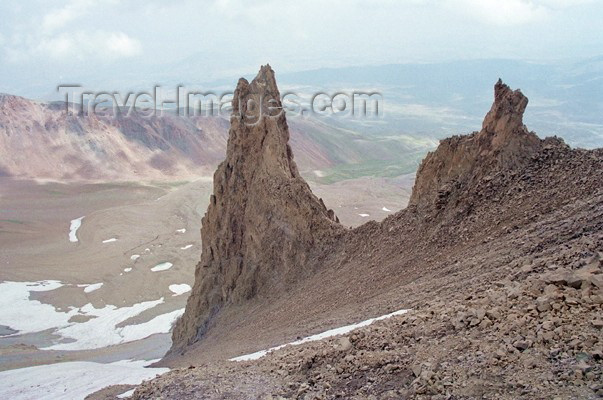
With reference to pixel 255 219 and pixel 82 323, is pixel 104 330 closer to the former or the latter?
pixel 82 323

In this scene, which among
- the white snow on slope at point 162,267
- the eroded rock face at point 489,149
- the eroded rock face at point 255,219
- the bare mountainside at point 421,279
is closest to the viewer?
the bare mountainside at point 421,279

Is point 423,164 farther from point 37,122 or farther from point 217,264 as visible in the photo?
point 37,122

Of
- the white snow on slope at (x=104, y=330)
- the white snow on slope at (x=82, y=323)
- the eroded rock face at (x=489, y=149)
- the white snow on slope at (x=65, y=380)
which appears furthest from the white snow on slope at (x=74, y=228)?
the eroded rock face at (x=489, y=149)

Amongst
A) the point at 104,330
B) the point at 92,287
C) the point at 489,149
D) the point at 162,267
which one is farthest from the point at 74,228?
the point at 489,149

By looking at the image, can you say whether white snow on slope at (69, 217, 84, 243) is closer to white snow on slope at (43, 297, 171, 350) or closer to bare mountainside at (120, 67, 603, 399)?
white snow on slope at (43, 297, 171, 350)

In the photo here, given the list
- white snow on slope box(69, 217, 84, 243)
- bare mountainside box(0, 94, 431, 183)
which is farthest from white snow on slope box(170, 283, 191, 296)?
bare mountainside box(0, 94, 431, 183)

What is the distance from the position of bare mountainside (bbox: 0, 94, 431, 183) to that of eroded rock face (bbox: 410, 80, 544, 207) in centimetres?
10891

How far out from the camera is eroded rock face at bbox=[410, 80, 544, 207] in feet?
58.0

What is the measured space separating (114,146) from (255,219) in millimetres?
111455

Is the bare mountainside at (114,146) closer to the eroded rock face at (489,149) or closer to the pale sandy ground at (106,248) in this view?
the pale sandy ground at (106,248)

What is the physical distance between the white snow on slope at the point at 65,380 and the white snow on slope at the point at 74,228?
52.7 meters

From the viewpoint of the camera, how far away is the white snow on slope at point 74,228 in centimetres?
7761

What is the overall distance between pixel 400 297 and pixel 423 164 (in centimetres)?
764

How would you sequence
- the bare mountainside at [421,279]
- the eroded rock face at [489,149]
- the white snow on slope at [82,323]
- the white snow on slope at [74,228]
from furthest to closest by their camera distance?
the white snow on slope at [74,228], the white snow on slope at [82,323], the eroded rock face at [489,149], the bare mountainside at [421,279]
